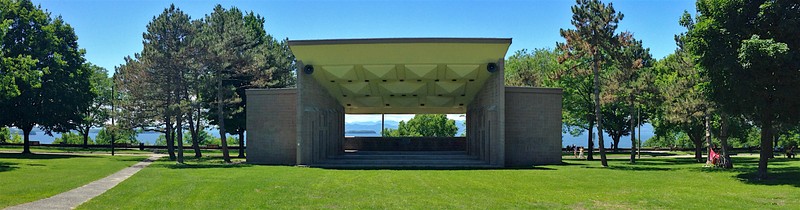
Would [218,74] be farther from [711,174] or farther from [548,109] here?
[711,174]

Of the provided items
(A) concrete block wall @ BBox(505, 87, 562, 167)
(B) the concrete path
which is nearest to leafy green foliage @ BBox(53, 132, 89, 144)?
(A) concrete block wall @ BBox(505, 87, 562, 167)

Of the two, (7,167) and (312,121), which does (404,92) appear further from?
(7,167)

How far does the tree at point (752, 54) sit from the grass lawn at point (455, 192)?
266 cm

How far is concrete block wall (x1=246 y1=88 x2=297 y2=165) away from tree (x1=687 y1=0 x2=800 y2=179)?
21.1 m

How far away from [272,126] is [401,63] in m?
8.68

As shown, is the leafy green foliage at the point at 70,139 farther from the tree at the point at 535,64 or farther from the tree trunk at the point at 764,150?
the tree trunk at the point at 764,150

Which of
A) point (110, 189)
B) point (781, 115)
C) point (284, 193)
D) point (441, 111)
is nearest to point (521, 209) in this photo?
point (284, 193)

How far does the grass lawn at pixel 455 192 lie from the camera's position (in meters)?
14.3

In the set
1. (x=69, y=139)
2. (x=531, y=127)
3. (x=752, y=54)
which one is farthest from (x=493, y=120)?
(x=69, y=139)

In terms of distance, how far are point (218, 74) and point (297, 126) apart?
8.02m

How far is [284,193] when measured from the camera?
1677cm

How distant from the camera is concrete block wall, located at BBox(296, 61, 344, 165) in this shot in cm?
3206

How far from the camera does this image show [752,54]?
1864cm

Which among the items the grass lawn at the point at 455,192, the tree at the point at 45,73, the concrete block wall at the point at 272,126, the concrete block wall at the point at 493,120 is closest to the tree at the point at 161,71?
the concrete block wall at the point at 272,126
